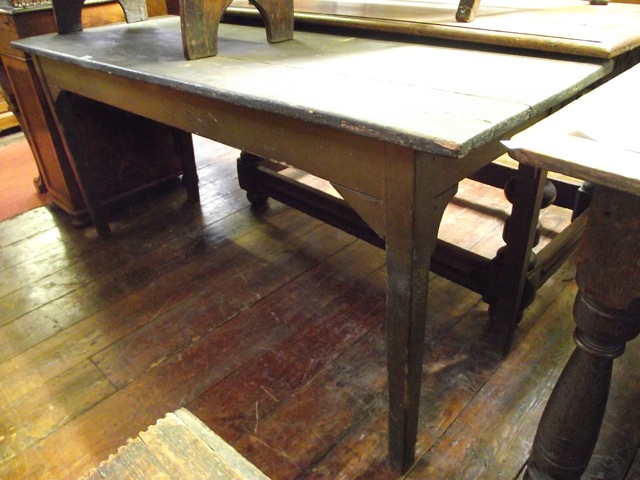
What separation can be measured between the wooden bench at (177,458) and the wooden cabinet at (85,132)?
1.67m

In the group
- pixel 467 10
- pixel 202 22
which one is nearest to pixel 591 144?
pixel 467 10

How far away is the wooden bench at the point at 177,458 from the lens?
0.60 meters

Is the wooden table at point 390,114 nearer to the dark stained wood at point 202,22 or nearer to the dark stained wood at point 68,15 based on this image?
the dark stained wood at point 202,22

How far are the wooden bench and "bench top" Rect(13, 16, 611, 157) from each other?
465mm

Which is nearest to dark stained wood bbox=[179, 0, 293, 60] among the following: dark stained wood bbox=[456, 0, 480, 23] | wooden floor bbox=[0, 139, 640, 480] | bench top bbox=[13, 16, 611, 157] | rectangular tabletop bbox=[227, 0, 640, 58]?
bench top bbox=[13, 16, 611, 157]

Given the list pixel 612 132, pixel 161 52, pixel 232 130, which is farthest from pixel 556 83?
pixel 161 52

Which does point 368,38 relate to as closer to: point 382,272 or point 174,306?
point 382,272

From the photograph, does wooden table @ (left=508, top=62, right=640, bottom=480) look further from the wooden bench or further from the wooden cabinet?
the wooden cabinet

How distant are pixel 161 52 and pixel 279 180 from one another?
75 cm

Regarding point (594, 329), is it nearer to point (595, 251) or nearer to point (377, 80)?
point (595, 251)

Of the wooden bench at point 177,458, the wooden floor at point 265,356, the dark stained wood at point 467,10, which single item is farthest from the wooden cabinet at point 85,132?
the wooden bench at point 177,458

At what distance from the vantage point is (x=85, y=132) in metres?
1.98

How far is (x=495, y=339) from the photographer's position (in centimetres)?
137

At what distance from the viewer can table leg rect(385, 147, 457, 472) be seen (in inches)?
29.6
